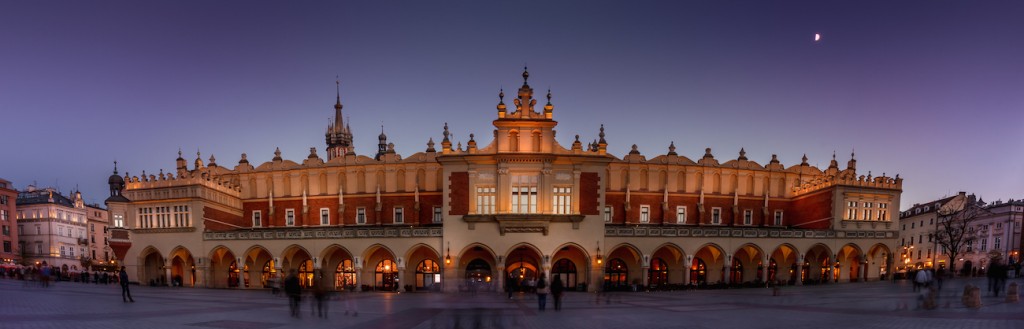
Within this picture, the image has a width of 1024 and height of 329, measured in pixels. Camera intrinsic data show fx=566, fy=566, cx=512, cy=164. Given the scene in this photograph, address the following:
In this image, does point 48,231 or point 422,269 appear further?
point 48,231

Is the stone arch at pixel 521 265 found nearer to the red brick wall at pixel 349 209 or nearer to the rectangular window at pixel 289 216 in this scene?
the red brick wall at pixel 349 209

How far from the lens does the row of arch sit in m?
44.1

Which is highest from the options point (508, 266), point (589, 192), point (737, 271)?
point (589, 192)

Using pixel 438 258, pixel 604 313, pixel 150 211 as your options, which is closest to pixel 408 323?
pixel 604 313

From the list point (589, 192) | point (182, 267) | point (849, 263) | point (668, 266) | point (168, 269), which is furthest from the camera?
point (182, 267)

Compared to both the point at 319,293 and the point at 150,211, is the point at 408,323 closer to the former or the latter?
the point at 319,293

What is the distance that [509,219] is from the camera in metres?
43.2

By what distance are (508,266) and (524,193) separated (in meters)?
6.47

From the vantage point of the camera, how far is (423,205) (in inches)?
2061

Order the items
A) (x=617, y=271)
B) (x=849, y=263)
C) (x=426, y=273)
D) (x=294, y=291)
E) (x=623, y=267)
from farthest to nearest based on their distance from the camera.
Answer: (x=849, y=263)
(x=623, y=267)
(x=617, y=271)
(x=426, y=273)
(x=294, y=291)

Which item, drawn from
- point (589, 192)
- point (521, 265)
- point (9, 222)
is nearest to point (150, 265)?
point (521, 265)

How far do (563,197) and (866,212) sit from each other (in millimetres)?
29040

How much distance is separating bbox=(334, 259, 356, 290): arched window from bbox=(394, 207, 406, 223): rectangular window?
5.96m

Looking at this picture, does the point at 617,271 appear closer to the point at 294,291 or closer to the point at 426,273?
the point at 426,273
